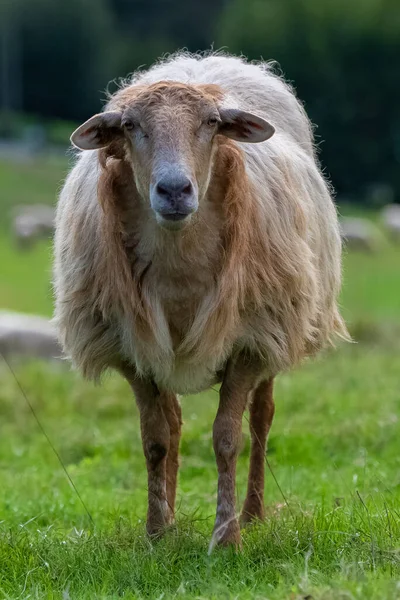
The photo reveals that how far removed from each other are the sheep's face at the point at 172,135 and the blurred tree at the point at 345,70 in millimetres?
42315

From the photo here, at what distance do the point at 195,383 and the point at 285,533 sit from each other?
959 mm

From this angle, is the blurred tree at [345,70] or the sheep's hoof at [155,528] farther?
the blurred tree at [345,70]

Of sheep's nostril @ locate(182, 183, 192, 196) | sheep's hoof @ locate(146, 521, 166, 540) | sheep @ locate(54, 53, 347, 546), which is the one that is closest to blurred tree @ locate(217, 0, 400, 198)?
sheep @ locate(54, 53, 347, 546)

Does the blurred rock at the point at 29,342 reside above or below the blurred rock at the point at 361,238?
below

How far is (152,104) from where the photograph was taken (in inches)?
213

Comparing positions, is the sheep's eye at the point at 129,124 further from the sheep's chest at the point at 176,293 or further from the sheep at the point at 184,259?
the sheep's chest at the point at 176,293

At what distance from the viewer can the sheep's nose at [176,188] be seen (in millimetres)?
5059

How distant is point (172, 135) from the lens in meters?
5.28

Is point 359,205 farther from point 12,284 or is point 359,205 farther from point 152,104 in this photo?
point 152,104

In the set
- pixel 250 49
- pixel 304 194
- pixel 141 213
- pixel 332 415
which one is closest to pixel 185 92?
pixel 141 213

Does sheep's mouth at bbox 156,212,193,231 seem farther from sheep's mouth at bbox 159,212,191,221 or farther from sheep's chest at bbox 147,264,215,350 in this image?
sheep's chest at bbox 147,264,215,350

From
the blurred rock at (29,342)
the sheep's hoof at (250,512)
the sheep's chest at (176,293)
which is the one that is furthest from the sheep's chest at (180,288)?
the blurred rock at (29,342)

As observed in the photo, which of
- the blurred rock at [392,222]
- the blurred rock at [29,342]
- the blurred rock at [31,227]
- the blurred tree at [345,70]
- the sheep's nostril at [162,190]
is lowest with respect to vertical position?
the sheep's nostril at [162,190]

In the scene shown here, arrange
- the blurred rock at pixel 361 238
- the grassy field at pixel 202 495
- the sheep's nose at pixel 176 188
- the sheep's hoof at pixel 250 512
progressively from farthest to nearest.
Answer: the blurred rock at pixel 361 238
the sheep's hoof at pixel 250 512
the sheep's nose at pixel 176 188
the grassy field at pixel 202 495
